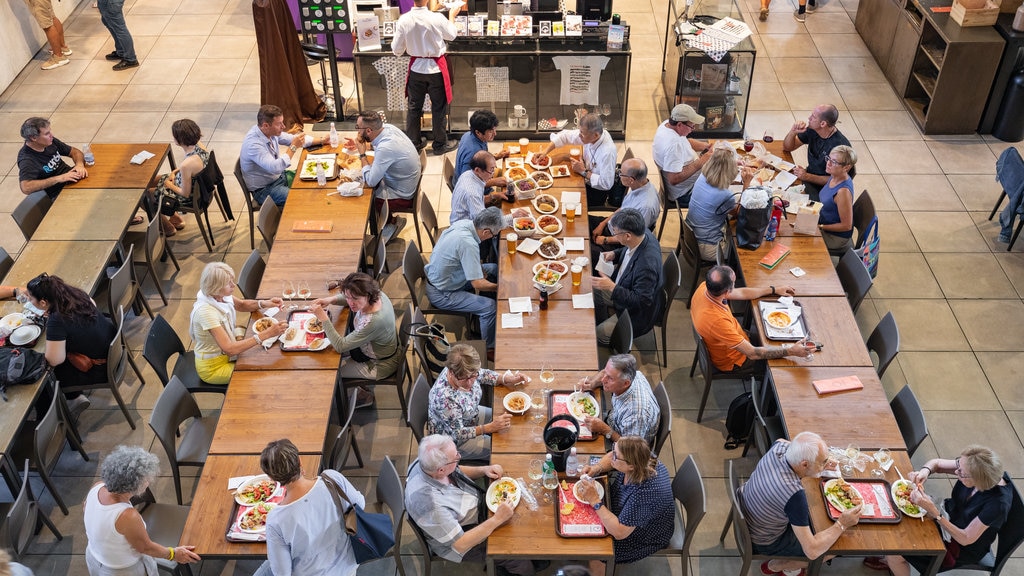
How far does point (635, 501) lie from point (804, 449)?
1.14 meters

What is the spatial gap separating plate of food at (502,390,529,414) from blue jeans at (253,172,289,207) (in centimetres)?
→ 397

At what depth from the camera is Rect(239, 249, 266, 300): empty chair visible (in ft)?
25.0

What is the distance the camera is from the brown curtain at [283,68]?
1052 cm

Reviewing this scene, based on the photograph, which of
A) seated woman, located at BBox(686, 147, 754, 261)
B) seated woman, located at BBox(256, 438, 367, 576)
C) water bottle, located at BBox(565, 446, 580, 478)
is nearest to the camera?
seated woman, located at BBox(256, 438, 367, 576)

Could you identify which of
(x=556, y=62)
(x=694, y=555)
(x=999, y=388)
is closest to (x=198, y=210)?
(x=556, y=62)

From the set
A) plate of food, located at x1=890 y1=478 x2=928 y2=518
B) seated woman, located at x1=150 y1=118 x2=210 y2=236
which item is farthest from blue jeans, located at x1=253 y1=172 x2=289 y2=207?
plate of food, located at x1=890 y1=478 x2=928 y2=518

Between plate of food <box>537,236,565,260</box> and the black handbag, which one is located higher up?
plate of food <box>537,236,565,260</box>

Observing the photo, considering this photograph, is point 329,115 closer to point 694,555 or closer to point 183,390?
point 183,390

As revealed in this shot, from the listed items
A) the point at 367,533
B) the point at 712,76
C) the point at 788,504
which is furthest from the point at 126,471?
the point at 712,76

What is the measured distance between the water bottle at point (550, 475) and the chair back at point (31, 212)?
5.75m

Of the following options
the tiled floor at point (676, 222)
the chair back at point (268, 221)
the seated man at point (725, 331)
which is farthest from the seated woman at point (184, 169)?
the seated man at point (725, 331)

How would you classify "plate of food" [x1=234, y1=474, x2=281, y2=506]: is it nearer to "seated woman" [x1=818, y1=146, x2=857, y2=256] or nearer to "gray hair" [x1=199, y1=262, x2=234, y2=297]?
"gray hair" [x1=199, y1=262, x2=234, y2=297]

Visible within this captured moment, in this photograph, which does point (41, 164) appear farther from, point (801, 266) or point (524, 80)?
point (801, 266)

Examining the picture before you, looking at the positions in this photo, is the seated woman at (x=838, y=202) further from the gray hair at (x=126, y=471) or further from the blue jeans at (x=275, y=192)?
the gray hair at (x=126, y=471)
